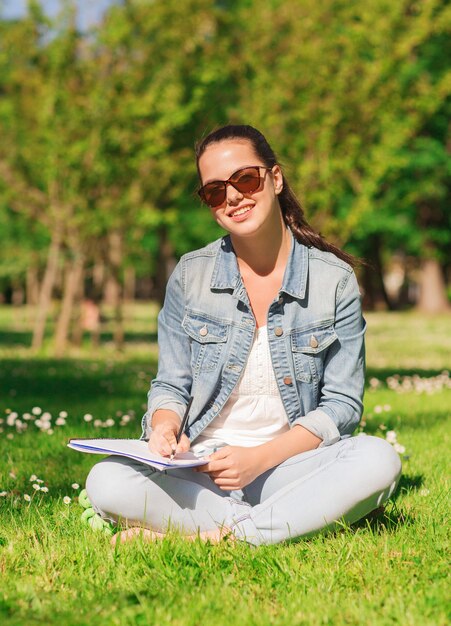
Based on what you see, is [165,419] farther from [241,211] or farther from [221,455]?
[241,211]

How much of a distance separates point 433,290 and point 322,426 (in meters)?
35.9

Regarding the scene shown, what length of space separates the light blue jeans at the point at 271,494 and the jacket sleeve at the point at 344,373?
0.48 feet

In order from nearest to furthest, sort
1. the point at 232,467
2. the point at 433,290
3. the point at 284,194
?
the point at 232,467, the point at 284,194, the point at 433,290

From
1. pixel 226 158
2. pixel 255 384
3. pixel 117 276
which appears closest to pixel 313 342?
pixel 255 384

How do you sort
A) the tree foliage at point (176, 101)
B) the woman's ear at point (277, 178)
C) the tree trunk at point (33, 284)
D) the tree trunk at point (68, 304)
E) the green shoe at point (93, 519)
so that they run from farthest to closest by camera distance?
the tree trunk at point (33, 284), the tree trunk at point (68, 304), the tree foliage at point (176, 101), the woman's ear at point (277, 178), the green shoe at point (93, 519)

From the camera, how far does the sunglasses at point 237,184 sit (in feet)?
13.3

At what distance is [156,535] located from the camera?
371 centimetres

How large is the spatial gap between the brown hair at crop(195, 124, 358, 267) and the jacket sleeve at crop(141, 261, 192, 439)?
2.01ft

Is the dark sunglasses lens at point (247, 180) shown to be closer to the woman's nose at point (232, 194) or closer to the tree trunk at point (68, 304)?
the woman's nose at point (232, 194)

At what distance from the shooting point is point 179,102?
16.0 metres

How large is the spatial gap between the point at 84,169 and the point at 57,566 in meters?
12.3

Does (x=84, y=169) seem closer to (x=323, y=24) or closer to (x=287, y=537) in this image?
(x=323, y=24)

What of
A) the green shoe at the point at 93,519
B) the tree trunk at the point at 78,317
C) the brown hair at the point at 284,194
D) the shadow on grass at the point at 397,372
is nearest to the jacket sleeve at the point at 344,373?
the brown hair at the point at 284,194

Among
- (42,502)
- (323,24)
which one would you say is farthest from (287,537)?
(323,24)
